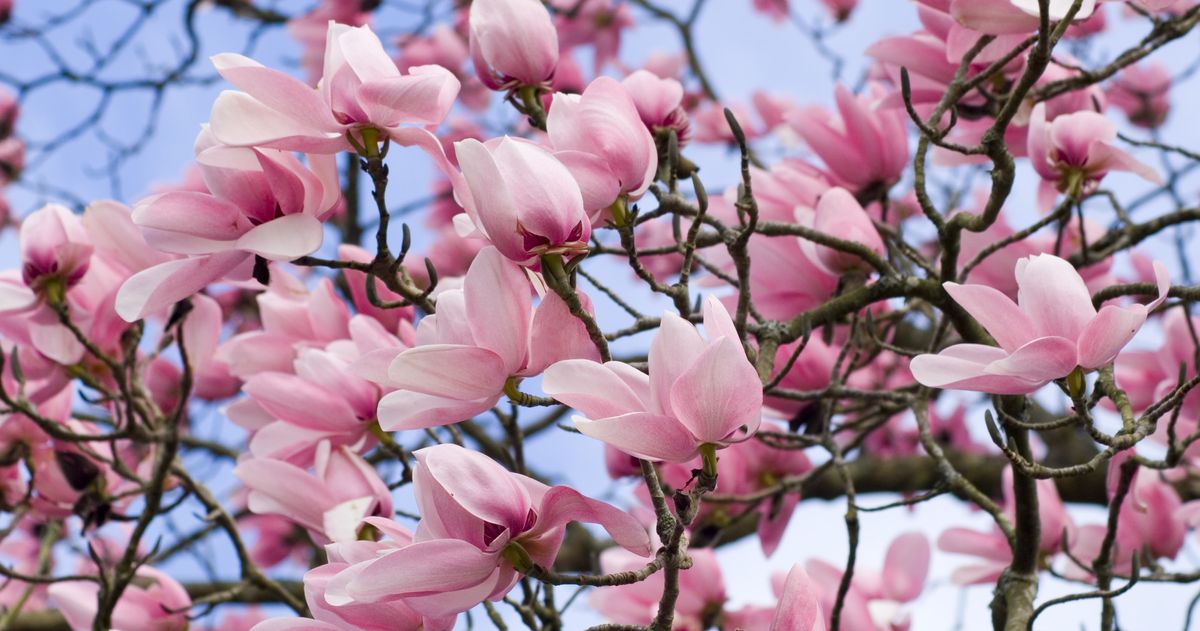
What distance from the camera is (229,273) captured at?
975 mm

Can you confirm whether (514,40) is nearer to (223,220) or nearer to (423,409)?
(223,220)

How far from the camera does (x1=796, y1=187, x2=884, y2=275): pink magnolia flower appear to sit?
1.22 metres

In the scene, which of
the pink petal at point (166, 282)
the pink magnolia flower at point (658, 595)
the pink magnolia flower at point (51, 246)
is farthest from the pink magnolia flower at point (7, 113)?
the pink petal at point (166, 282)

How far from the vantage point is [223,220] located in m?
0.89

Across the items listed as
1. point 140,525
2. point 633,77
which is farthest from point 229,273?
point 140,525

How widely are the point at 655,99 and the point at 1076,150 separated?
469 mm

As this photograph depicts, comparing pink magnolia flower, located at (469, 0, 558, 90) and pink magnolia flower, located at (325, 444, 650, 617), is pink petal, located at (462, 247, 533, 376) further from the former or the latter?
pink magnolia flower, located at (469, 0, 558, 90)

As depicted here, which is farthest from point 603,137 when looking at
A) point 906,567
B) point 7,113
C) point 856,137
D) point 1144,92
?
point 7,113

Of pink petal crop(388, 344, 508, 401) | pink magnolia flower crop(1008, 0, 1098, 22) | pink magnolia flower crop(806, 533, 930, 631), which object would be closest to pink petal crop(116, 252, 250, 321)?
pink petal crop(388, 344, 508, 401)

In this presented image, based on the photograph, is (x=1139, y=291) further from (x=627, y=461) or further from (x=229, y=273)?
(x=229, y=273)

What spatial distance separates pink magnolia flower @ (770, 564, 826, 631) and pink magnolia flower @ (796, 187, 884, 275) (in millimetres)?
468

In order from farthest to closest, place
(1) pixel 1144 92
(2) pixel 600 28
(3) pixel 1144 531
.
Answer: (2) pixel 600 28, (1) pixel 1144 92, (3) pixel 1144 531

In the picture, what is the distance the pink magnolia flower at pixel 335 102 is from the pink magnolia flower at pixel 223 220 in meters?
0.04

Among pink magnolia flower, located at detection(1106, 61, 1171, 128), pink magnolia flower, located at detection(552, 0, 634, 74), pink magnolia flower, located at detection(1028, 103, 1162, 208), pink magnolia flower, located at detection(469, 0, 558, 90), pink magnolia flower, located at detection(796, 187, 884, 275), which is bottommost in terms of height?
pink magnolia flower, located at detection(796, 187, 884, 275)
